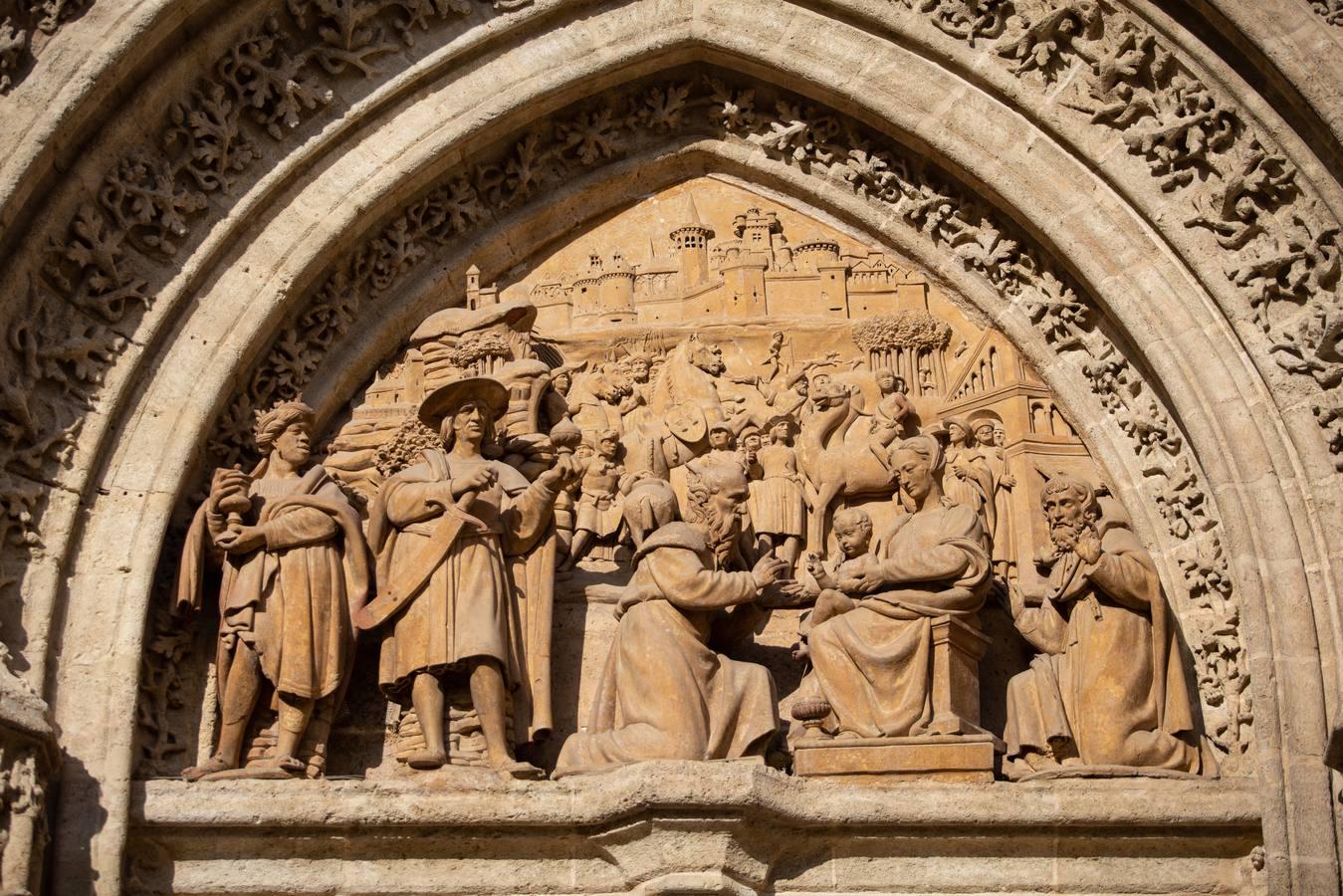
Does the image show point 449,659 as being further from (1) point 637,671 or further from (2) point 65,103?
(2) point 65,103

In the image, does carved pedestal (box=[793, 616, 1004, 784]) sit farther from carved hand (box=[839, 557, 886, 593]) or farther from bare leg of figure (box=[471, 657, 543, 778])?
bare leg of figure (box=[471, 657, 543, 778])

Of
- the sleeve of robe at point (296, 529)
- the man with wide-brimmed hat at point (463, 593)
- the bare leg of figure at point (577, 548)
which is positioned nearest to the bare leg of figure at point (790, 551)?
the bare leg of figure at point (577, 548)

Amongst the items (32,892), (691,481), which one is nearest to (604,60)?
(691,481)

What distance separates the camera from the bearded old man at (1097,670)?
8914 mm

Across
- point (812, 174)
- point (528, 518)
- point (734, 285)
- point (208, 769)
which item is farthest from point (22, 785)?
point (812, 174)

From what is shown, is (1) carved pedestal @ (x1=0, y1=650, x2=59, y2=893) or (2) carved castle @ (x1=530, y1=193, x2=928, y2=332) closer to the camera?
(1) carved pedestal @ (x1=0, y1=650, x2=59, y2=893)

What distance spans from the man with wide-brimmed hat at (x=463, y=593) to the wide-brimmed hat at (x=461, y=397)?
Result: 2 centimetres

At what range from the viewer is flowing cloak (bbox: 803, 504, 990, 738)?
895 cm

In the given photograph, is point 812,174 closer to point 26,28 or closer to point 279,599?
point 279,599

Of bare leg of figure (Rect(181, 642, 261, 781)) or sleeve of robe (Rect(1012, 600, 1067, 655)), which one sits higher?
sleeve of robe (Rect(1012, 600, 1067, 655))

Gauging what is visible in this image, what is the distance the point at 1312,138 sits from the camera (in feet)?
29.8

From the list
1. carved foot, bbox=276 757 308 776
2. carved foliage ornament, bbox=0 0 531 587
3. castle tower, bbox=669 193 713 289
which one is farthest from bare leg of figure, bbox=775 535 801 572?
carved foliage ornament, bbox=0 0 531 587

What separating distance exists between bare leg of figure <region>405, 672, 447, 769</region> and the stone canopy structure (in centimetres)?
2

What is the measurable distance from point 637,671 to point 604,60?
8.92ft
